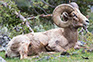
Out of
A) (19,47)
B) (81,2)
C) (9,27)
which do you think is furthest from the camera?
(81,2)

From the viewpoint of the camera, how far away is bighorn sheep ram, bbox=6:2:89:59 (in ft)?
27.2

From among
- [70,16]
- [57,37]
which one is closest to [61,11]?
[70,16]

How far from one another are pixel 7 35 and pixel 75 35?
554 centimetres

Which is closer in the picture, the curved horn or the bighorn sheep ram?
the bighorn sheep ram

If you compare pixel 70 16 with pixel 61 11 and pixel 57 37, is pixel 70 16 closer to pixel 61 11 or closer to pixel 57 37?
pixel 61 11

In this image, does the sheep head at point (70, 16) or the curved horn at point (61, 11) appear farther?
the curved horn at point (61, 11)

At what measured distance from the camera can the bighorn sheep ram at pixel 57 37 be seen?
8.28 meters

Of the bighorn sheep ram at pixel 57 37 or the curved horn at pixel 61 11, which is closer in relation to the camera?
the bighorn sheep ram at pixel 57 37

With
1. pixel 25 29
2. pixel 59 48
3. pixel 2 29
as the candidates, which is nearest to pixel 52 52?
pixel 59 48

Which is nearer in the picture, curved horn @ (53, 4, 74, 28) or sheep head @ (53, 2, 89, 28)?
sheep head @ (53, 2, 89, 28)

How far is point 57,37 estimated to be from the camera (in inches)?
347

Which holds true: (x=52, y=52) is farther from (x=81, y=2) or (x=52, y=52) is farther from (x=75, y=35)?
(x=81, y=2)

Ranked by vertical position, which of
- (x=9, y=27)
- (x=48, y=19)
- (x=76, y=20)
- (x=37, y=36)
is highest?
(x=76, y=20)

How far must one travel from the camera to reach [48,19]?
21.7 m
